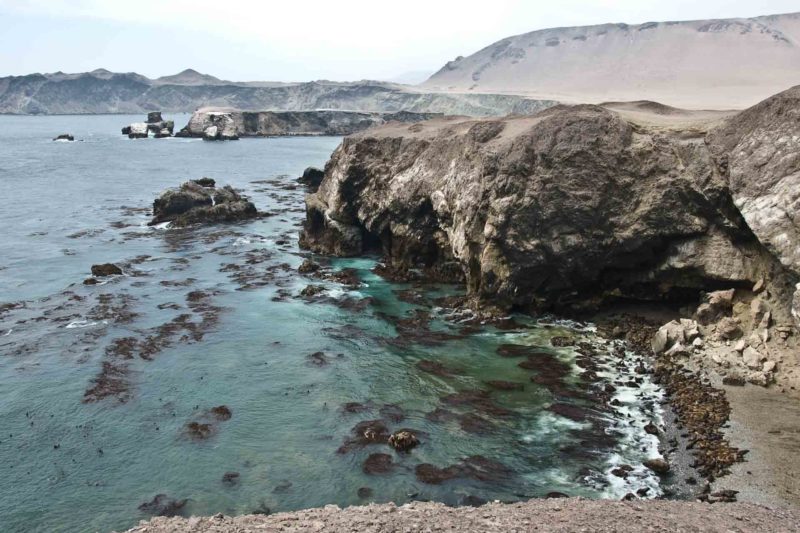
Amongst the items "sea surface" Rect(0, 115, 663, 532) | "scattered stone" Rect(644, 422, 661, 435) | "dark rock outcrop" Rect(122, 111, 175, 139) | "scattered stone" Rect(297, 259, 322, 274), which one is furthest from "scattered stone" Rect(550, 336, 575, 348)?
"dark rock outcrop" Rect(122, 111, 175, 139)

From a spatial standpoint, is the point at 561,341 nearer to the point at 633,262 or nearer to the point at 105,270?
the point at 633,262

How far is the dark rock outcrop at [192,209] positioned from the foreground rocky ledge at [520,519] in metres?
50.6

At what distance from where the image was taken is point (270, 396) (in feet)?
91.0

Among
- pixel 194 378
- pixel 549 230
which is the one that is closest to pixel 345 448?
pixel 194 378

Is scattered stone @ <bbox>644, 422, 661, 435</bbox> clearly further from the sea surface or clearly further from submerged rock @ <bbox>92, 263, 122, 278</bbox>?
submerged rock @ <bbox>92, 263, 122, 278</bbox>

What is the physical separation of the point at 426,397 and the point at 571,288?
13895mm

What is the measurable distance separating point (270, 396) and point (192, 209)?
43.1 m

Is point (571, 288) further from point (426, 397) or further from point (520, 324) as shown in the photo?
point (426, 397)

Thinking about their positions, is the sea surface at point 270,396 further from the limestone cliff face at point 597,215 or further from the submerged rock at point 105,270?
the limestone cliff face at point 597,215

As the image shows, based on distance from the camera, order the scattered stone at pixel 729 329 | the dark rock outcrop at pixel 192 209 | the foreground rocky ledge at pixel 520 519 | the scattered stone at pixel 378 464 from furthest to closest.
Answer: the dark rock outcrop at pixel 192 209, the scattered stone at pixel 729 329, the scattered stone at pixel 378 464, the foreground rocky ledge at pixel 520 519

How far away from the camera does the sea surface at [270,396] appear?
68.8 feet

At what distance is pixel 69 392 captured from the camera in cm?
2797

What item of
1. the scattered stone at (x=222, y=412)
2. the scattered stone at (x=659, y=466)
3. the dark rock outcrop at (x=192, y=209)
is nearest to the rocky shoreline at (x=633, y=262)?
the scattered stone at (x=659, y=466)

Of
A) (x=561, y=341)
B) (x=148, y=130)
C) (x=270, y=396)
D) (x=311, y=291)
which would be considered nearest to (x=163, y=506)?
(x=270, y=396)
